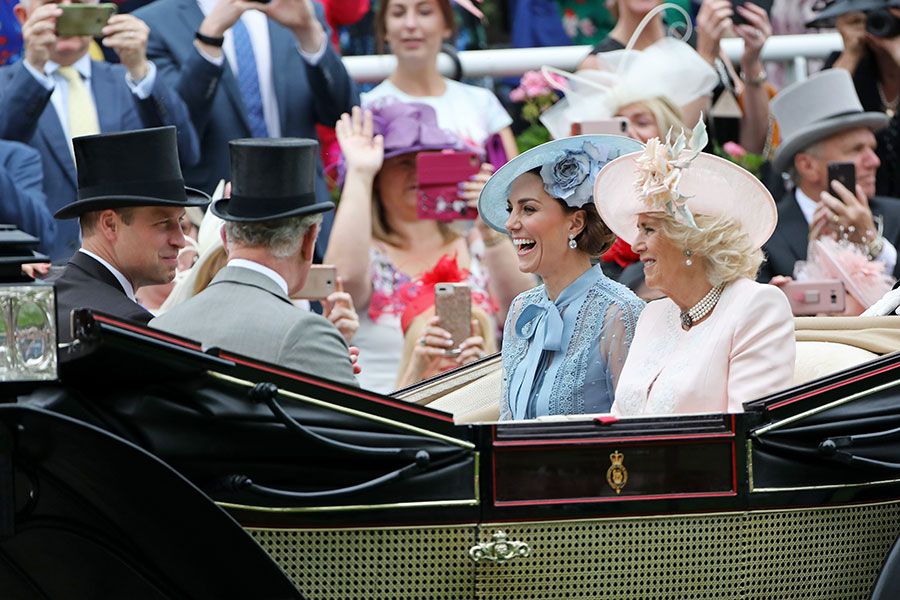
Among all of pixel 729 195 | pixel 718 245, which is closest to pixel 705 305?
pixel 718 245

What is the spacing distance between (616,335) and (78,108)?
2827 mm

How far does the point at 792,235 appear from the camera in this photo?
6.75 metres

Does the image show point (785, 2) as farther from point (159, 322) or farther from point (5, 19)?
point (159, 322)

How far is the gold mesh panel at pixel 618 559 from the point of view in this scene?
356 cm

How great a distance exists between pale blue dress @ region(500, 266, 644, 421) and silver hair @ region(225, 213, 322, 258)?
2.55 ft

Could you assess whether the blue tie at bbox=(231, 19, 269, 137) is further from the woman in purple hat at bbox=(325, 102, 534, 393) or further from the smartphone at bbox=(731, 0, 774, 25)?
the smartphone at bbox=(731, 0, 774, 25)

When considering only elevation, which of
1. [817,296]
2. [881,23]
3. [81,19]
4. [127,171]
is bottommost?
[817,296]

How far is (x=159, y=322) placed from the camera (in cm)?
415

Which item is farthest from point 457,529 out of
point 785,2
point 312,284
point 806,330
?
point 785,2

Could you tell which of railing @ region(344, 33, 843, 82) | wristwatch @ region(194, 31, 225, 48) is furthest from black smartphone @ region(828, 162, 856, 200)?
wristwatch @ region(194, 31, 225, 48)

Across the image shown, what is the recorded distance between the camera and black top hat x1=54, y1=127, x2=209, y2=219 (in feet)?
15.7

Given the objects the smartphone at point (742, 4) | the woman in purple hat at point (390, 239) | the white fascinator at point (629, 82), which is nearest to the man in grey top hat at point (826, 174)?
the white fascinator at point (629, 82)

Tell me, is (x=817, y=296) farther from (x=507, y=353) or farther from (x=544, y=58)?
(x=544, y=58)

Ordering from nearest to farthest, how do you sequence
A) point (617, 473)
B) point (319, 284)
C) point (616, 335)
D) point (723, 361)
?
point (617, 473), point (723, 361), point (616, 335), point (319, 284)
